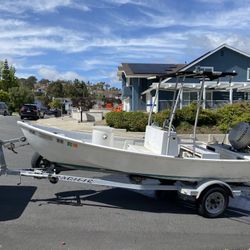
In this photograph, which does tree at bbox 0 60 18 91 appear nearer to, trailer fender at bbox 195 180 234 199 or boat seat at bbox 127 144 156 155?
boat seat at bbox 127 144 156 155

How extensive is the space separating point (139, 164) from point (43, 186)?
2634 millimetres

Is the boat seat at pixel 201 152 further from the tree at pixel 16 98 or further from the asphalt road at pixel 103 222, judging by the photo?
the tree at pixel 16 98

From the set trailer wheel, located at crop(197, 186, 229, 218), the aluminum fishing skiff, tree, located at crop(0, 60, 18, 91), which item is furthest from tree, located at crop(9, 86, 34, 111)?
trailer wheel, located at crop(197, 186, 229, 218)

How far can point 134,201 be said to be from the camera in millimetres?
8406

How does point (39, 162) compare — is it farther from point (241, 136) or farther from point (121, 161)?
point (241, 136)

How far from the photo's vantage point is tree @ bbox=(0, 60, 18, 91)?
3206 inches

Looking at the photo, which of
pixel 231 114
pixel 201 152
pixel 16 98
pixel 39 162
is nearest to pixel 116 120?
pixel 231 114

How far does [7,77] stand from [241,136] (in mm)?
78328

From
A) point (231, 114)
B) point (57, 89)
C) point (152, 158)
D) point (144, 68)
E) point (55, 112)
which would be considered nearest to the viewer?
point (152, 158)

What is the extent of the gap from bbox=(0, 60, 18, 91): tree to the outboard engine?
75.9 m

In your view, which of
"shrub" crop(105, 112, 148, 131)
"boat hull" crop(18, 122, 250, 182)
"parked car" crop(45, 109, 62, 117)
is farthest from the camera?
"parked car" crop(45, 109, 62, 117)

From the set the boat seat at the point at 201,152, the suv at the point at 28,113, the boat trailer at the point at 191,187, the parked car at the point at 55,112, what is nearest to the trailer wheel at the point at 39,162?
the boat trailer at the point at 191,187

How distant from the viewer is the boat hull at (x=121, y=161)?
7230mm

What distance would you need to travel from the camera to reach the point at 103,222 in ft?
22.7
